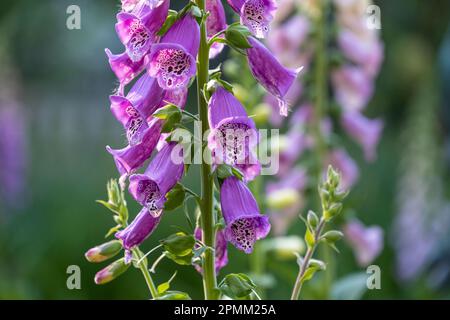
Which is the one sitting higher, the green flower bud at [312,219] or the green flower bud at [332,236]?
the green flower bud at [312,219]

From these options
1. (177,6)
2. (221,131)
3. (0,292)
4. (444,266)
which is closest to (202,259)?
(221,131)

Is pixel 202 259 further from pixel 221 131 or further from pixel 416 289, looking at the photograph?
pixel 416 289

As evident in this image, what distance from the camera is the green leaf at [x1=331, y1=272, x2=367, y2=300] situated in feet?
6.27

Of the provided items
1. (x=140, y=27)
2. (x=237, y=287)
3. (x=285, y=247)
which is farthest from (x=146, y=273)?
(x=285, y=247)

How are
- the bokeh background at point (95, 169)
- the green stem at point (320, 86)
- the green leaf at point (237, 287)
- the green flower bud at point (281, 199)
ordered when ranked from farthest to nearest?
the bokeh background at point (95, 169), the green stem at point (320, 86), the green flower bud at point (281, 199), the green leaf at point (237, 287)

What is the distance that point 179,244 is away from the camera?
1.09 metres

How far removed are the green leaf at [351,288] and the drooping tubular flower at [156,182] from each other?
2.97 feet

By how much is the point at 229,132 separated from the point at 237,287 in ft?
0.80

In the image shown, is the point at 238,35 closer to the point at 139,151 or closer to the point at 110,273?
the point at 139,151

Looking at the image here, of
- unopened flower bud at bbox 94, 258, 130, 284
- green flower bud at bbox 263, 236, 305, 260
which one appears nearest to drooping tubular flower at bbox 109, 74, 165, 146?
unopened flower bud at bbox 94, 258, 130, 284

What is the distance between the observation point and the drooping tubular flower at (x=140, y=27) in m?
1.12

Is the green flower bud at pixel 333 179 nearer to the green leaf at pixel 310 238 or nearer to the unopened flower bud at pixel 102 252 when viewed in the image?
the green leaf at pixel 310 238

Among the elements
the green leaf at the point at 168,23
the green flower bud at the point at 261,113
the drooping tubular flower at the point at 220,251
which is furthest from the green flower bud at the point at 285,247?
the green leaf at the point at 168,23
